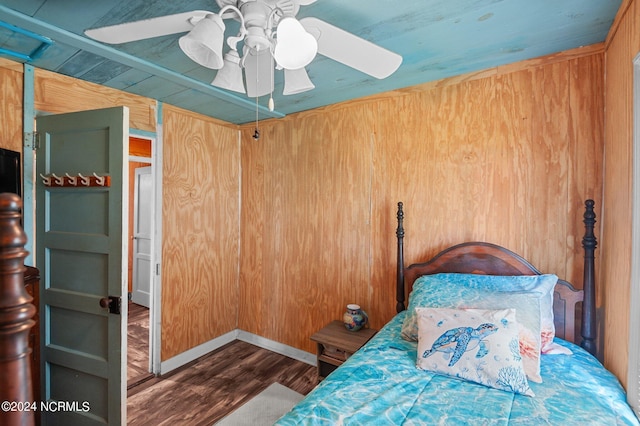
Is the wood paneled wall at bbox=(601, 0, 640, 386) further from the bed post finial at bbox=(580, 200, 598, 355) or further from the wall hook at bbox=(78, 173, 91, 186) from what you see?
the wall hook at bbox=(78, 173, 91, 186)

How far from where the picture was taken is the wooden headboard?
1667mm

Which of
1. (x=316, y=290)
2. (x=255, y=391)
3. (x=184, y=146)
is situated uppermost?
(x=184, y=146)

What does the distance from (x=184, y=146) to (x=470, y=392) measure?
2.93 meters

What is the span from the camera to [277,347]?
3141mm

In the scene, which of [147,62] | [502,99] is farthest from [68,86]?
[502,99]

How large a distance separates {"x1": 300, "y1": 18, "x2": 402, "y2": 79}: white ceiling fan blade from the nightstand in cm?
182

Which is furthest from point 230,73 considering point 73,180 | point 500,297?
point 500,297

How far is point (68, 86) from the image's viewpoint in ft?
7.24

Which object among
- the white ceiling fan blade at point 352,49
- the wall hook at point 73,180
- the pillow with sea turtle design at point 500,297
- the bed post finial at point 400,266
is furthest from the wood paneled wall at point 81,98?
the pillow with sea turtle design at point 500,297

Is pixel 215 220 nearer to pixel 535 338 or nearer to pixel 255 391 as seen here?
pixel 255 391

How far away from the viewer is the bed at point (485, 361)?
114 centimetres

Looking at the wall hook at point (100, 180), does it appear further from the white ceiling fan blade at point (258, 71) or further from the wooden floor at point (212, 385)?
the wooden floor at point (212, 385)

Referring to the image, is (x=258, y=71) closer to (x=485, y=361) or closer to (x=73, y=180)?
(x=73, y=180)

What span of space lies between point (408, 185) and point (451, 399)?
152cm
